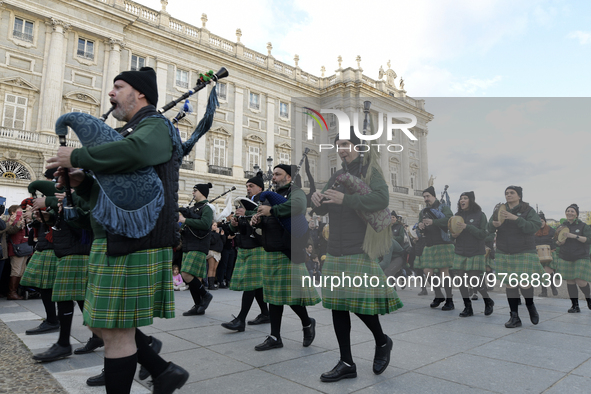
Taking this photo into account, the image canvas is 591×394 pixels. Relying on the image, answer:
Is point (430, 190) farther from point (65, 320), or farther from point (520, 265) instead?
point (65, 320)

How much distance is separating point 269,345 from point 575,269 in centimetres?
600

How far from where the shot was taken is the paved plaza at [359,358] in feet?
8.91

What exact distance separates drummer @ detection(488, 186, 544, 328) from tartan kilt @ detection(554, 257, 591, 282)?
2.35 metres

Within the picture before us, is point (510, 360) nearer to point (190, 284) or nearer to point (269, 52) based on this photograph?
point (190, 284)

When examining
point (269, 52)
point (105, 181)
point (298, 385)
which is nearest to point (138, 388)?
point (298, 385)

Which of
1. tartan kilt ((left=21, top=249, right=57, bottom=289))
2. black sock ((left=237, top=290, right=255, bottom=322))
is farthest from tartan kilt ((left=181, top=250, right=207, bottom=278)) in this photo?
tartan kilt ((left=21, top=249, right=57, bottom=289))

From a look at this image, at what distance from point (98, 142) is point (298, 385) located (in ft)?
6.70

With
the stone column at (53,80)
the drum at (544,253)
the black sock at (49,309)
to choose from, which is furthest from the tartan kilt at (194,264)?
the stone column at (53,80)

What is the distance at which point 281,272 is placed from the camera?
409 centimetres

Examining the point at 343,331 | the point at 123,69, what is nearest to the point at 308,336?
the point at 343,331

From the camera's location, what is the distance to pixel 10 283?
7.48 m

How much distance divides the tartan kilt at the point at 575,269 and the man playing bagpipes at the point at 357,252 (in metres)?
5.50

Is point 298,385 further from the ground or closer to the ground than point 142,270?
closer to the ground

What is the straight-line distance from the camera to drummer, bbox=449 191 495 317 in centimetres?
582
